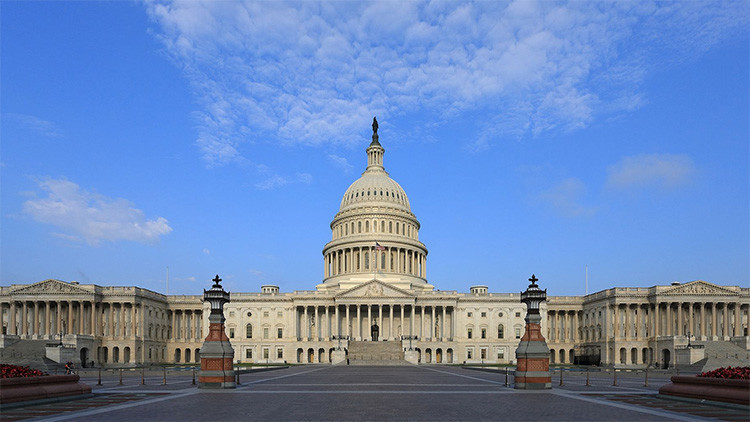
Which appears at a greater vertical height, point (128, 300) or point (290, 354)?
point (128, 300)

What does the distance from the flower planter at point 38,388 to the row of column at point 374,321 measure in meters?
101

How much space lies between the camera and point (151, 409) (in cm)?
2614

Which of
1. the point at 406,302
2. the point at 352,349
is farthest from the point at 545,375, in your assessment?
the point at 406,302

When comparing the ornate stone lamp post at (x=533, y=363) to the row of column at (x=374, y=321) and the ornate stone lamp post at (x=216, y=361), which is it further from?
the row of column at (x=374, y=321)

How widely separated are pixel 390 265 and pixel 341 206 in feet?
74.1

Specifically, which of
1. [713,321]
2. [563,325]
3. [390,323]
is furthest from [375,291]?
[713,321]

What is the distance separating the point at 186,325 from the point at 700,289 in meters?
100.0

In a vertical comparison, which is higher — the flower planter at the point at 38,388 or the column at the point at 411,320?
the flower planter at the point at 38,388

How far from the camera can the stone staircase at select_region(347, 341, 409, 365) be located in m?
108

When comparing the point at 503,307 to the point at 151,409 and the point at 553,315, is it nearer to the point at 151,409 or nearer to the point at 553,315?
the point at 553,315

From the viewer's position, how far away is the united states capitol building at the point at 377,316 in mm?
115062

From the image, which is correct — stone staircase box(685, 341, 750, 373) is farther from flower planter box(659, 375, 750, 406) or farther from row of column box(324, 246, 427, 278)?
row of column box(324, 246, 427, 278)

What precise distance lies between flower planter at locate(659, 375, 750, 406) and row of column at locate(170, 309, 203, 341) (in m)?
119

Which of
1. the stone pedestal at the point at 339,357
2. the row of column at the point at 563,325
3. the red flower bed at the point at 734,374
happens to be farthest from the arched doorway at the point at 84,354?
the red flower bed at the point at 734,374
